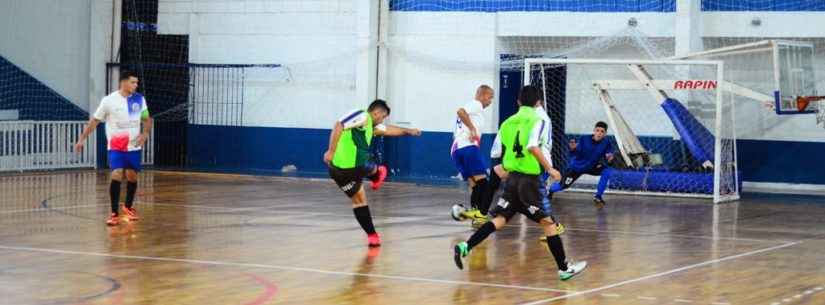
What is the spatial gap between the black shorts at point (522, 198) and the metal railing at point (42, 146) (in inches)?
690

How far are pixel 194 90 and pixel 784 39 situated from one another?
13.2 metres

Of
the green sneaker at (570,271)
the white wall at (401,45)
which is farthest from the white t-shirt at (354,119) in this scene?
the white wall at (401,45)

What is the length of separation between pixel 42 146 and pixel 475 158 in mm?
13675

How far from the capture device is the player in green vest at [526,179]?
40.5 feet

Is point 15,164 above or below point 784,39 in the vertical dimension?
below

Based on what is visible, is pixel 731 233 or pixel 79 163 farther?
pixel 79 163

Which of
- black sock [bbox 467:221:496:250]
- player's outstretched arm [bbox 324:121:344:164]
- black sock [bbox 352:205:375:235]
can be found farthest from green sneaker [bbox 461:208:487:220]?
black sock [bbox 467:221:496:250]

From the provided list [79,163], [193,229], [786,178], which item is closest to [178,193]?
[193,229]

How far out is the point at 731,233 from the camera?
17578 mm

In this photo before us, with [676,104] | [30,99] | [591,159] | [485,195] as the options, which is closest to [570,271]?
[485,195]

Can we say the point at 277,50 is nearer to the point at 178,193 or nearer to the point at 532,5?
the point at 532,5

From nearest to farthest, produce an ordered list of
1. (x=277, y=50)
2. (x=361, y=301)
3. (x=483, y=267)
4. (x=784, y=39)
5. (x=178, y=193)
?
(x=361, y=301) → (x=483, y=267) → (x=178, y=193) → (x=784, y=39) → (x=277, y=50)

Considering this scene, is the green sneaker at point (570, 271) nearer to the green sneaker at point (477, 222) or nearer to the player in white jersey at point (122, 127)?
the green sneaker at point (477, 222)

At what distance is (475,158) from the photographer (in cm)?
1780
